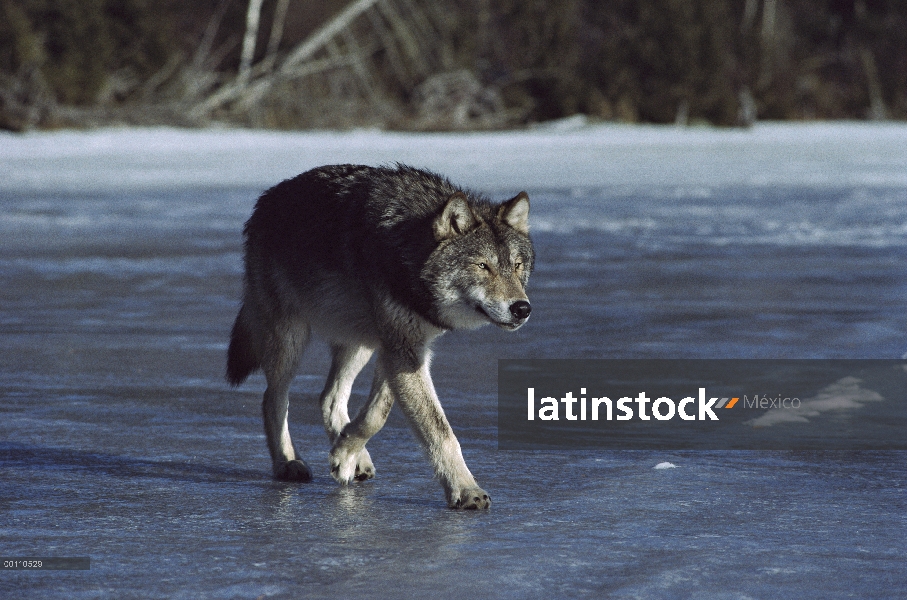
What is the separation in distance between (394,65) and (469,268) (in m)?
24.0

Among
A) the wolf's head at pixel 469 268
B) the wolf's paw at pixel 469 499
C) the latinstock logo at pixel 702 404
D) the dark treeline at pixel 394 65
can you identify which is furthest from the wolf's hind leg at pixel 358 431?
the dark treeline at pixel 394 65

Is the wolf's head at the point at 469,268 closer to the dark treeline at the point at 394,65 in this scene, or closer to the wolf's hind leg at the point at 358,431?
the wolf's hind leg at the point at 358,431

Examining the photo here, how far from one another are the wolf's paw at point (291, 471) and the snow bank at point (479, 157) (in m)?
11.3

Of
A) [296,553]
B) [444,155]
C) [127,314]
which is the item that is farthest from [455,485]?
[444,155]

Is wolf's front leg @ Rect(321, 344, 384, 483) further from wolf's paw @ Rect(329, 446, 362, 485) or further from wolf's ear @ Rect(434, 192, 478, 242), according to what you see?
wolf's ear @ Rect(434, 192, 478, 242)

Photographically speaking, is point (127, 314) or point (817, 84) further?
point (817, 84)

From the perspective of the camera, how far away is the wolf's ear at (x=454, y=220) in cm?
495

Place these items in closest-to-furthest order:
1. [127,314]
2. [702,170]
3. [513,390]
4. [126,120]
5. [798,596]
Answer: [798,596], [513,390], [127,314], [702,170], [126,120]

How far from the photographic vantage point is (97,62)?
25109 mm

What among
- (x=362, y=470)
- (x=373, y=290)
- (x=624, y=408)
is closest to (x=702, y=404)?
(x=624, y=408)

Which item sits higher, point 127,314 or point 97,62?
point 97,62

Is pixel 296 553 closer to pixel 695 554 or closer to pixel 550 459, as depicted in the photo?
pixel 695 554

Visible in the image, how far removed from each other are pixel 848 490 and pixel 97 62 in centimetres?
2229

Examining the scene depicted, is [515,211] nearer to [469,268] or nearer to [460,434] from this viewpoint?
[469,268]
